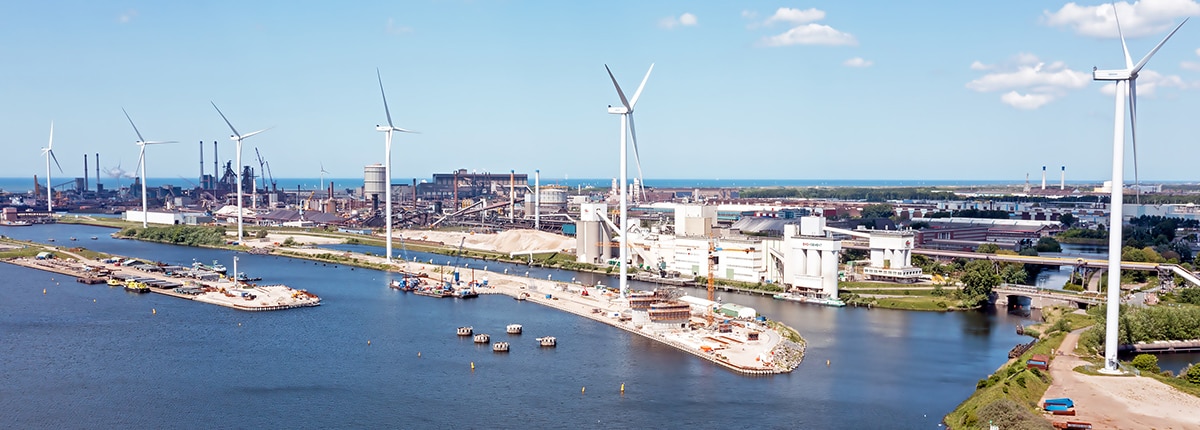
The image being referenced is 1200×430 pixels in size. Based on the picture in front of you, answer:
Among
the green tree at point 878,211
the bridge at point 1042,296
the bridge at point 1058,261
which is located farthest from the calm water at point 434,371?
Result: the green tree at point 878,211

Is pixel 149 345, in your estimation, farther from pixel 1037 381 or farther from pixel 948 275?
pixel 948 275

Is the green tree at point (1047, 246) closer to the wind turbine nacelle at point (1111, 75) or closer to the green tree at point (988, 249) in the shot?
the green tree at point (988, 249)

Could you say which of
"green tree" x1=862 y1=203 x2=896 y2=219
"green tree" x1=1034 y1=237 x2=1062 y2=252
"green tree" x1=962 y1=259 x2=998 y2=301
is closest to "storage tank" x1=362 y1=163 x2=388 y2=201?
"green tree" x1=862 y1=203 x2=896 y2=219

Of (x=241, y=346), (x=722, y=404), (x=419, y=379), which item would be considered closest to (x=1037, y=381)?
(x=722, y=404)

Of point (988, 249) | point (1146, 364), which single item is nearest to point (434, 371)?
point (1146, 364)

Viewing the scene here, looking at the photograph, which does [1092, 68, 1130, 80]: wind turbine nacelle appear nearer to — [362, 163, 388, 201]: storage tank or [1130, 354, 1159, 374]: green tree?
[1130, 354, 1159, 374]: green tree

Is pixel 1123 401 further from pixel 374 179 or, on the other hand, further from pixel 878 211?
pixel 374 179
